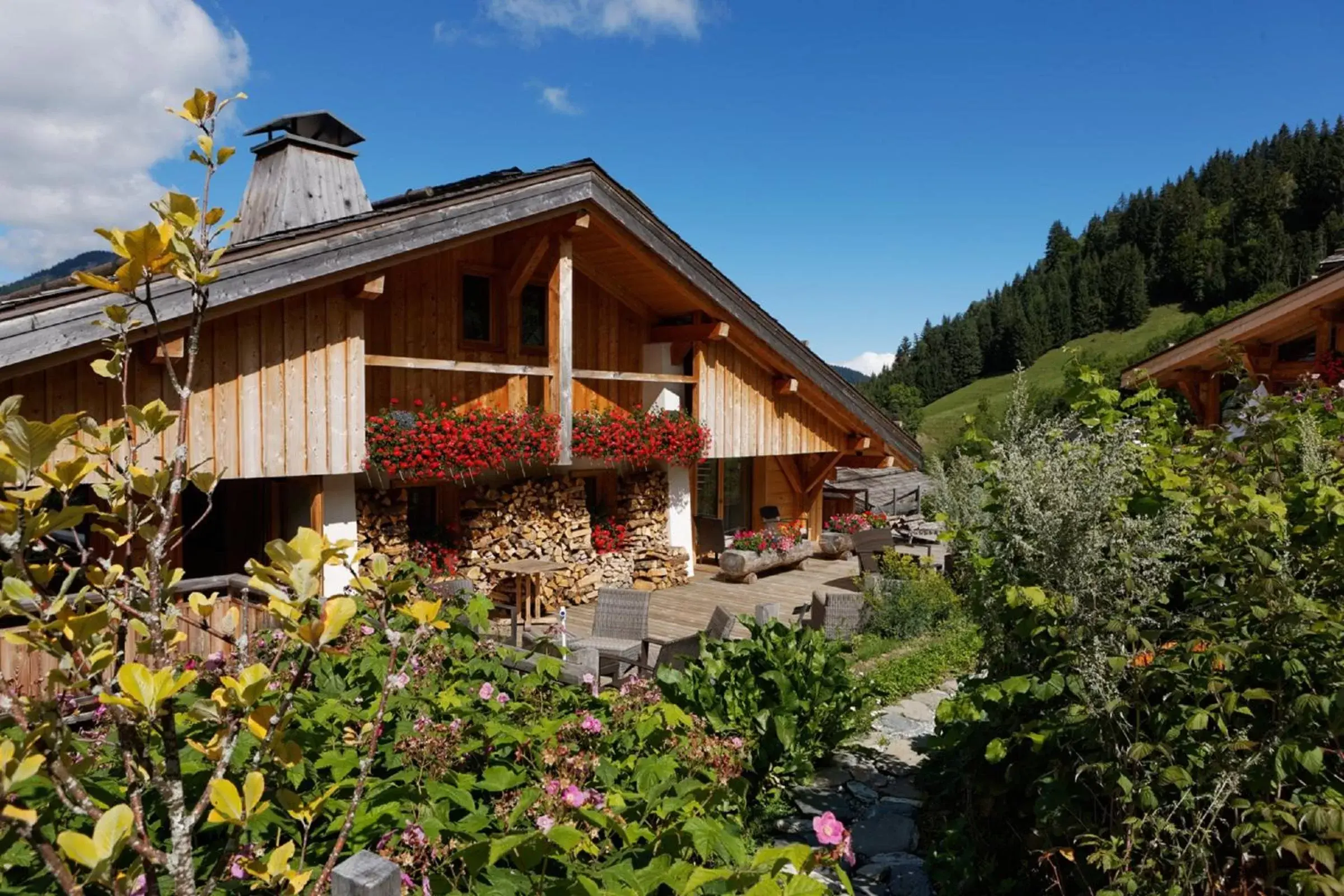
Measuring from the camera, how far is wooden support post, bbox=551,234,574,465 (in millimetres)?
10336

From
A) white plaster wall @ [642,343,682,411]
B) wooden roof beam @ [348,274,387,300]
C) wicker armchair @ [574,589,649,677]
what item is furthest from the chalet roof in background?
wooden roof beam @ [348,274,387,300]

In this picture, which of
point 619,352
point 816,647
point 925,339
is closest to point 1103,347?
point 925,339

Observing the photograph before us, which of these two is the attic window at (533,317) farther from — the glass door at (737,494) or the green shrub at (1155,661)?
the green shrub at (1155,661)

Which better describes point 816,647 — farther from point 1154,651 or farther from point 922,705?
point 1154,651

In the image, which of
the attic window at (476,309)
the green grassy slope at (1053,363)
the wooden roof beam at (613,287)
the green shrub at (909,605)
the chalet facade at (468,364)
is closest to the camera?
the chalet facade at (468,364)

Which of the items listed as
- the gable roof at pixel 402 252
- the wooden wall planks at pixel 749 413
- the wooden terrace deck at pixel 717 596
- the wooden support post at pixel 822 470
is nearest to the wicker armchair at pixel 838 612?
the wooden terrace deck at pixel 717 596

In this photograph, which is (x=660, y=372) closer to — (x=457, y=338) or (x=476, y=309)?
(x=476, y=309)

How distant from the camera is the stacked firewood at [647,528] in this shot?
13.0 m

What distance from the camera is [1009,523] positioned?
383 cm

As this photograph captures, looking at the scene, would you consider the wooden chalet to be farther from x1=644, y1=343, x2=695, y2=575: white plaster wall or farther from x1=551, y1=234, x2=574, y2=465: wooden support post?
x1=644, y1=343, x2=695, y2=575: white plaster wall

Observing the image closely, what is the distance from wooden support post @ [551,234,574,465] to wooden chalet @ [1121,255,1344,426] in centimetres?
620

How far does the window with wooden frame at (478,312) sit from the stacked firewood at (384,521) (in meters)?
2.25

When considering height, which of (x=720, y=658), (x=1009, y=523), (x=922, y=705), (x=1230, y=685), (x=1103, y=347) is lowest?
(x=922, y=705)

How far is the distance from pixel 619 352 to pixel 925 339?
76.5 m
